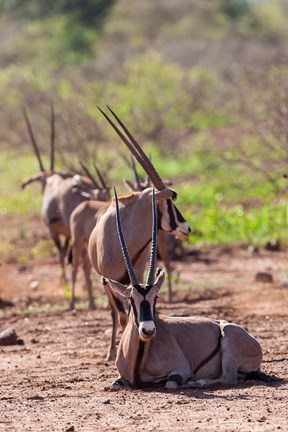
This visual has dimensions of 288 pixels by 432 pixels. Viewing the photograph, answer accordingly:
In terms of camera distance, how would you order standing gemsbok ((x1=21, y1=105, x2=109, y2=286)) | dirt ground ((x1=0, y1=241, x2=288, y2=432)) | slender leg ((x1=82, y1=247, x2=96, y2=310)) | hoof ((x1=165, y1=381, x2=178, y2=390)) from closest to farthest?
dirt ground ((x1=0, y1=241, x2=288, y2=432)) < hoof ((x1=165, y1=381, x2=178, y2=390)) < slender leg ((x1=82, y1=247, x2=96, y2=310)) < standing gemsbok ((x1=21, y1=105, x2=109, y2=286))

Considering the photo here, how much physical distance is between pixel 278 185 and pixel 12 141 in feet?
37.8

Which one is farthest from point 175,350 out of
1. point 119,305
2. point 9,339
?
Answer: point 9,339

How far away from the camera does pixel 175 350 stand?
7785 millimetres

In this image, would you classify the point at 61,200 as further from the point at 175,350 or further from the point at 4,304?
the point at 175,350

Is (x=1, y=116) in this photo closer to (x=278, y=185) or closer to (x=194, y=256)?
(x=278, y=185)

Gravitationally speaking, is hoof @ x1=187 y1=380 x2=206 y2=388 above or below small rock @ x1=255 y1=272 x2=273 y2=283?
below

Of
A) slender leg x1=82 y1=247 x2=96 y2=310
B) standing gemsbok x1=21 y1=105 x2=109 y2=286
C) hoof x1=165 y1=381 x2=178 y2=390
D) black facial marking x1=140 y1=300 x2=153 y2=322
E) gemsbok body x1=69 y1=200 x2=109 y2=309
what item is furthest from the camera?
standing gemsbok x1=21 y1=105 x2=109 y2=286

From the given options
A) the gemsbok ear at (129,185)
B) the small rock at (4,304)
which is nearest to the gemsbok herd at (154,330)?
the gemsbok ear at (129,185)

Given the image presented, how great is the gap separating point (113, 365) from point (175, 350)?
136cm

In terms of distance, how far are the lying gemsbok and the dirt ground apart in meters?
0.15

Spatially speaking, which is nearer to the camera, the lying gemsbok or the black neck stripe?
the lying gemsbok

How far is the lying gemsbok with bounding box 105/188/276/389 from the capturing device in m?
7.60

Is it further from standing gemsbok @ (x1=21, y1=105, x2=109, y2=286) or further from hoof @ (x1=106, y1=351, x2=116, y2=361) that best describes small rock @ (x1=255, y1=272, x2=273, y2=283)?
hoof @ (x1=106, y1=351, x2=116, y2=361)

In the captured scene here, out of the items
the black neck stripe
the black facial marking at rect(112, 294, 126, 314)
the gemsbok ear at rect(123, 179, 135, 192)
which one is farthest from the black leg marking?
the gemsbok ear at rect(123, 179, 135, 192)
